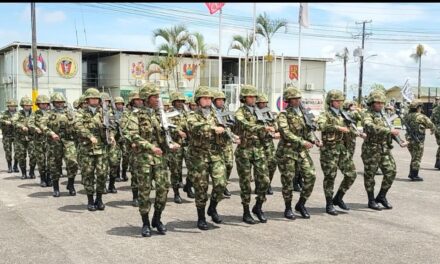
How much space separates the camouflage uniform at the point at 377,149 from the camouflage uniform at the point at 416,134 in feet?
12.8

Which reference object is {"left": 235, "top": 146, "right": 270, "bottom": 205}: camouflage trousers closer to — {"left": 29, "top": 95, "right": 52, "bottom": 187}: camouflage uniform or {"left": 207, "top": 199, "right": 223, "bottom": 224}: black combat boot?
{"left": 207, "top": 199, "right": 223, "bottom": 224}: black combat boot

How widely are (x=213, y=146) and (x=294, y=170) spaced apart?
1.43 meters

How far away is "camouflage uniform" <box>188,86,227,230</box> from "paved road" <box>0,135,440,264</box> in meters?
0.61

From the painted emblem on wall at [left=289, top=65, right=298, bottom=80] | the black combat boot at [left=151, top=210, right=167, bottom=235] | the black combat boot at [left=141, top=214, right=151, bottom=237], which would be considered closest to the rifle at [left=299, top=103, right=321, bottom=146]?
the black combat boot at [left=151, top=210, right=167, bottom=235]

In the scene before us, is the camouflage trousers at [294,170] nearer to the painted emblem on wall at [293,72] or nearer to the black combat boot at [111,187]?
the black combat boot at [111,187]

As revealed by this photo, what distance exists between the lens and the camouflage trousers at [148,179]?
6688mm

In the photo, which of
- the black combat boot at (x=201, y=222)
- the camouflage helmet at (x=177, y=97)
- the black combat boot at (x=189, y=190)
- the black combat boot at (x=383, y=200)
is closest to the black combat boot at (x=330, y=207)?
the black combat boot at (x=383, y=200)

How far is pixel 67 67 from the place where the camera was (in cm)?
3450

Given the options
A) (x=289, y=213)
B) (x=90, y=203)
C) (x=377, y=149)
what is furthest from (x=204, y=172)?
(x=377, y=149)

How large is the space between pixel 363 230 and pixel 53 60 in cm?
3060

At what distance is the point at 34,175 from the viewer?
1255 centimetres

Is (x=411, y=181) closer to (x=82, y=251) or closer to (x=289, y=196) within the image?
(x=289, y=196)

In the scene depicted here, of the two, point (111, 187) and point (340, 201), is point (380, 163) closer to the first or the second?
point (340, 201)

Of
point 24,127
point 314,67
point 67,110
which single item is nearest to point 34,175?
point 24,127
